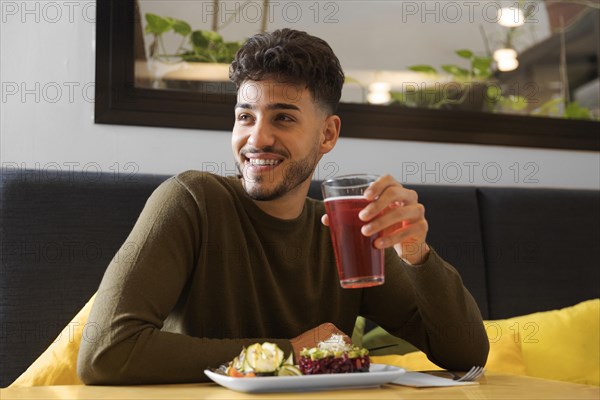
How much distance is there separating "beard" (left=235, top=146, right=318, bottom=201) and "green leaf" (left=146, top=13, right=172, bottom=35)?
103cm

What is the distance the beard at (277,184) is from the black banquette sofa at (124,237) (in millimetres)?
629

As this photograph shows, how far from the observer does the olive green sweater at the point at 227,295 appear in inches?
54.1

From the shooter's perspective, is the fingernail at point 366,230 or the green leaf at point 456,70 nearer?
the fingernail at point 366,230

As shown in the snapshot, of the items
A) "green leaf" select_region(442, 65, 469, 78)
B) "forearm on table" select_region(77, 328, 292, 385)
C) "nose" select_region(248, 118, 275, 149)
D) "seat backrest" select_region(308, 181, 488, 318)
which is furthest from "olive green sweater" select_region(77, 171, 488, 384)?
"green leaf" select_region(442, 65, 469, 78)

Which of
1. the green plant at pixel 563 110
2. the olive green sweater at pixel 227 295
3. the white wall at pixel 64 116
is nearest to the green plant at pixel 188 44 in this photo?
the white wall at pixel 64 116

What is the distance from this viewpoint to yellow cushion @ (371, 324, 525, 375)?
2.13 m

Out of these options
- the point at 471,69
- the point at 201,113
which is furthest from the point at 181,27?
the point at 471,69

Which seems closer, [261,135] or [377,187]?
[377,187]

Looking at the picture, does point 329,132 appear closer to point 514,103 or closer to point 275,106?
point 275,106

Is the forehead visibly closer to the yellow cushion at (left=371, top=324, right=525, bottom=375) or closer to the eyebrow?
the eyebrow

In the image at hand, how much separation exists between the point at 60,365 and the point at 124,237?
504mm

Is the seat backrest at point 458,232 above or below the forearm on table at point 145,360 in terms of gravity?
above

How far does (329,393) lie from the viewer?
120 centimetres

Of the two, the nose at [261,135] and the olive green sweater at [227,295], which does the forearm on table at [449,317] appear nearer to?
the olive green sweater at [227,295]
